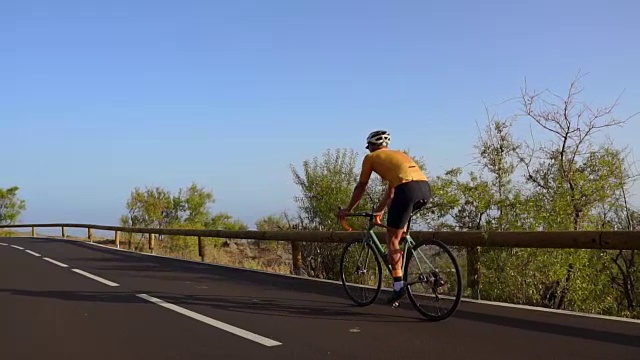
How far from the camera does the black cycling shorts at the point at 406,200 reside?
6461mm

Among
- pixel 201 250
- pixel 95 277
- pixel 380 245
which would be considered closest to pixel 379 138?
pixel 380 245

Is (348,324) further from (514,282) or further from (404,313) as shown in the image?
(514,282)

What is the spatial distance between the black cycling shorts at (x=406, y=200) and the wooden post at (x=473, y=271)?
213 cm

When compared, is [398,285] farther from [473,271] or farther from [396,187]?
[473,271]

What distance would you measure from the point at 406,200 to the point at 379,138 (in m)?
0.85

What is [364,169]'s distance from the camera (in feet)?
22.4

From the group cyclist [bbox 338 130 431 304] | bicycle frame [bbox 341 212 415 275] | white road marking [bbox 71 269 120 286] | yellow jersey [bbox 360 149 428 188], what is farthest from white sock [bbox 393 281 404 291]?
white road marking [bbox 71 269 120 286]

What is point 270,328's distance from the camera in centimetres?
629

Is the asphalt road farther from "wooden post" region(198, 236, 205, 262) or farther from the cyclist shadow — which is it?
"wooden post" region(198, 236, 205, 262)

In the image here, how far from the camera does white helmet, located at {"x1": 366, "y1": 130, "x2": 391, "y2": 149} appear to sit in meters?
6.85

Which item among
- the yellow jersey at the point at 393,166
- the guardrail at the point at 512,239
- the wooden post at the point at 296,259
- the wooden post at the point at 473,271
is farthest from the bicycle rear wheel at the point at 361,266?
the wooden post at the point at 296,259

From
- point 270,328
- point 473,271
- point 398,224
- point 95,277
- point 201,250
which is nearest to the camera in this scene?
point 270,328

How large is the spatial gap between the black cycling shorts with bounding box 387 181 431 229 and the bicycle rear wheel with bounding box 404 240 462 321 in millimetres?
386

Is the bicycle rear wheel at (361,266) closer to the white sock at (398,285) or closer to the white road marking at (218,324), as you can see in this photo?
the white sock at (398,285)
